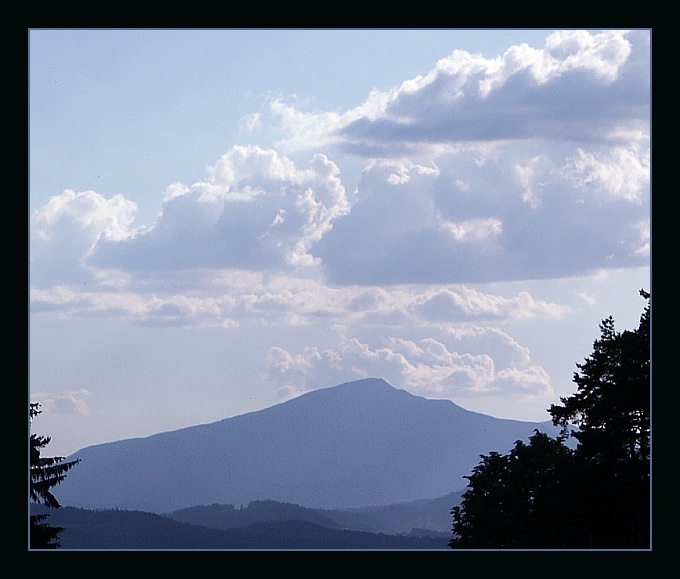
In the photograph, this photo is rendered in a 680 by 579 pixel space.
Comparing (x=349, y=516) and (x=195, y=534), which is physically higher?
(x=195, y=534)

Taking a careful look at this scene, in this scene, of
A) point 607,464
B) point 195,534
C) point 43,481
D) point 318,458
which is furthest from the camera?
point 318,458

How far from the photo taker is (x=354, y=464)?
17062 centimetres

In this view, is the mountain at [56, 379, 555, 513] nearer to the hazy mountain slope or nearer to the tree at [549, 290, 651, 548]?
the hazy mountain slope

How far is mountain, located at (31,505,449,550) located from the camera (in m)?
102

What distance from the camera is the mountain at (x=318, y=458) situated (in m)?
154

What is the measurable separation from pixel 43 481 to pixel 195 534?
87.5 metres

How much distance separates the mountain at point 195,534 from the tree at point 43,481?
181ft

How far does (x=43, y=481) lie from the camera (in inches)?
1549

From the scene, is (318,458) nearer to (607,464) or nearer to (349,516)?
(349,516)

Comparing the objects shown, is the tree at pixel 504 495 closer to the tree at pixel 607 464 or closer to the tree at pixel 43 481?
the tree at pixel 607 464

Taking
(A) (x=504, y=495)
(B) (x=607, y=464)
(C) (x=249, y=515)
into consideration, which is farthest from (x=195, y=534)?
(B) (x=607, y=464)
